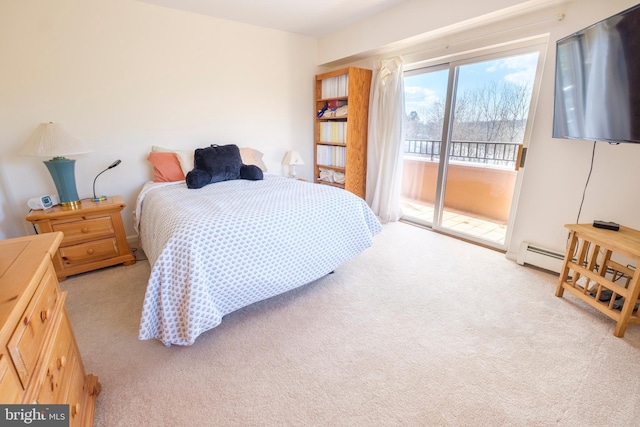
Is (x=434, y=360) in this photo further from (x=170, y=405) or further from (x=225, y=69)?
(x=225, y=69)

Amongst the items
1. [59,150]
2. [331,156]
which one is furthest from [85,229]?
[331,156]

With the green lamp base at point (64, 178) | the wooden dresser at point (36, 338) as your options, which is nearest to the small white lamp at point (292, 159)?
the green lamp base at point (64, 178)

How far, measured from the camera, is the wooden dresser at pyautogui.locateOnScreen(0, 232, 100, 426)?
69 cm

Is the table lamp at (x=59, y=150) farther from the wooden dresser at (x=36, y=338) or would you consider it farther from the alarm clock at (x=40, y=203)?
the wooden dresser at (x=36, y=338)

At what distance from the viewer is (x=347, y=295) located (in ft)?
7.09

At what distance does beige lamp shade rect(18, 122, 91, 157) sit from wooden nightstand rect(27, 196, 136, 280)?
0.46 meters

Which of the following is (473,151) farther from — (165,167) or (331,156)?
(165,167)

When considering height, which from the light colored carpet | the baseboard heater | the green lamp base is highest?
the green lamp base

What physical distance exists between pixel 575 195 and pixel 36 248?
3311 millimetres

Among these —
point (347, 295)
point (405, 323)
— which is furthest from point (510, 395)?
point (347, 295)

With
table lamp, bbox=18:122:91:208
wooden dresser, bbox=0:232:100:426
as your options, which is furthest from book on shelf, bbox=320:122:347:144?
wooden dresser, bbox=0:232:100:426

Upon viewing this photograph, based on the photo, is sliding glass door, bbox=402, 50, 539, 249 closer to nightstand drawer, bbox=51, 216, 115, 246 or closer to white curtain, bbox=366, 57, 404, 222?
white curtain, bbox=366, 57, 404, 222

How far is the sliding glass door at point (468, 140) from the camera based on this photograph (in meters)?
2.72

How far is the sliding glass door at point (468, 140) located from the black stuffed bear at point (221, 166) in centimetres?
204
